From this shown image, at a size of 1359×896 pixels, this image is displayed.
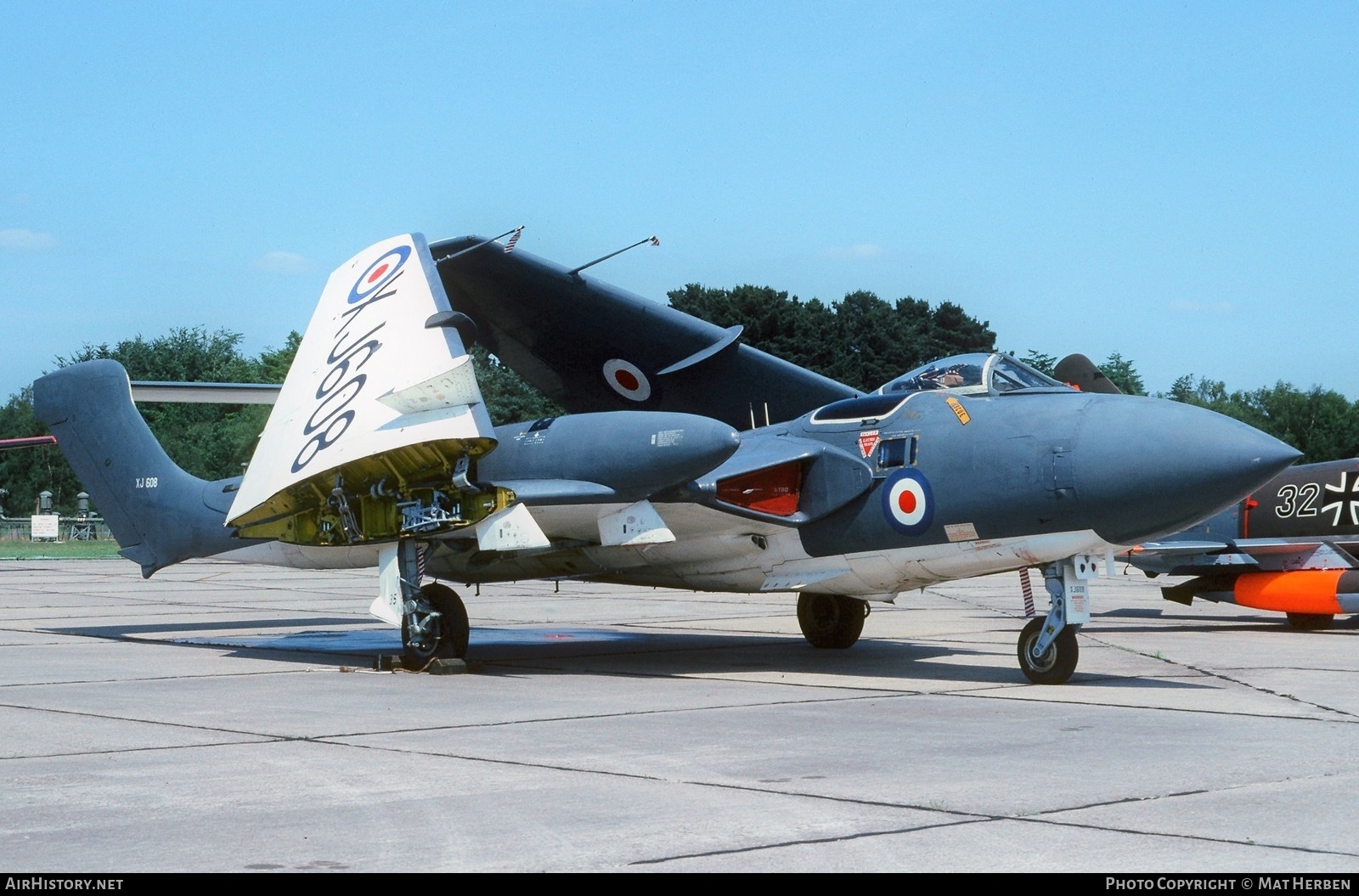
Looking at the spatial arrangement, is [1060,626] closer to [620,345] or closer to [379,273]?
[620,345]

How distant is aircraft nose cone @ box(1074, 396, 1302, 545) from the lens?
9344mm

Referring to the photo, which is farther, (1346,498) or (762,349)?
(762,349)

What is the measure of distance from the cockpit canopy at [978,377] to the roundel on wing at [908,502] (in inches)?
30.6

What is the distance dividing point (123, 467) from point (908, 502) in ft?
30.2

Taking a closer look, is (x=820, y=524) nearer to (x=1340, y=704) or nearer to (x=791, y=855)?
(x=1340, y=704)

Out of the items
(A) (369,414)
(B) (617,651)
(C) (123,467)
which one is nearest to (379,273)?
(A) (369,414)

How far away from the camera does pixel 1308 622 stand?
59.0 feet

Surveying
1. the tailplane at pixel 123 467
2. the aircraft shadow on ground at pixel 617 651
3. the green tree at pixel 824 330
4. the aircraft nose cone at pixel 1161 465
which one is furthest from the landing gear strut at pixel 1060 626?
the green tree at pixel 824 330

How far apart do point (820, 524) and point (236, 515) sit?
5026 mm

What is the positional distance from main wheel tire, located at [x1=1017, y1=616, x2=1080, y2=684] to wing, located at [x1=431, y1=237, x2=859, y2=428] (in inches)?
153

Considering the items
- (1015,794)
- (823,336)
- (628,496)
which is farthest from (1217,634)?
(823,336)

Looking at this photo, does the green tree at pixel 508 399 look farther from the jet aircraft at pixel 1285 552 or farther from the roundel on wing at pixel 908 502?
the roundel on wing at pixel 908 502

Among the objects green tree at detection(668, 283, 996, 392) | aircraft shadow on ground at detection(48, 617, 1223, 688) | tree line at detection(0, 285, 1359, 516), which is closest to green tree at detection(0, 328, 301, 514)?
tree line at detection(0, 285, 1359, 516)

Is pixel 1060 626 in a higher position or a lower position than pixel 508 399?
lower
